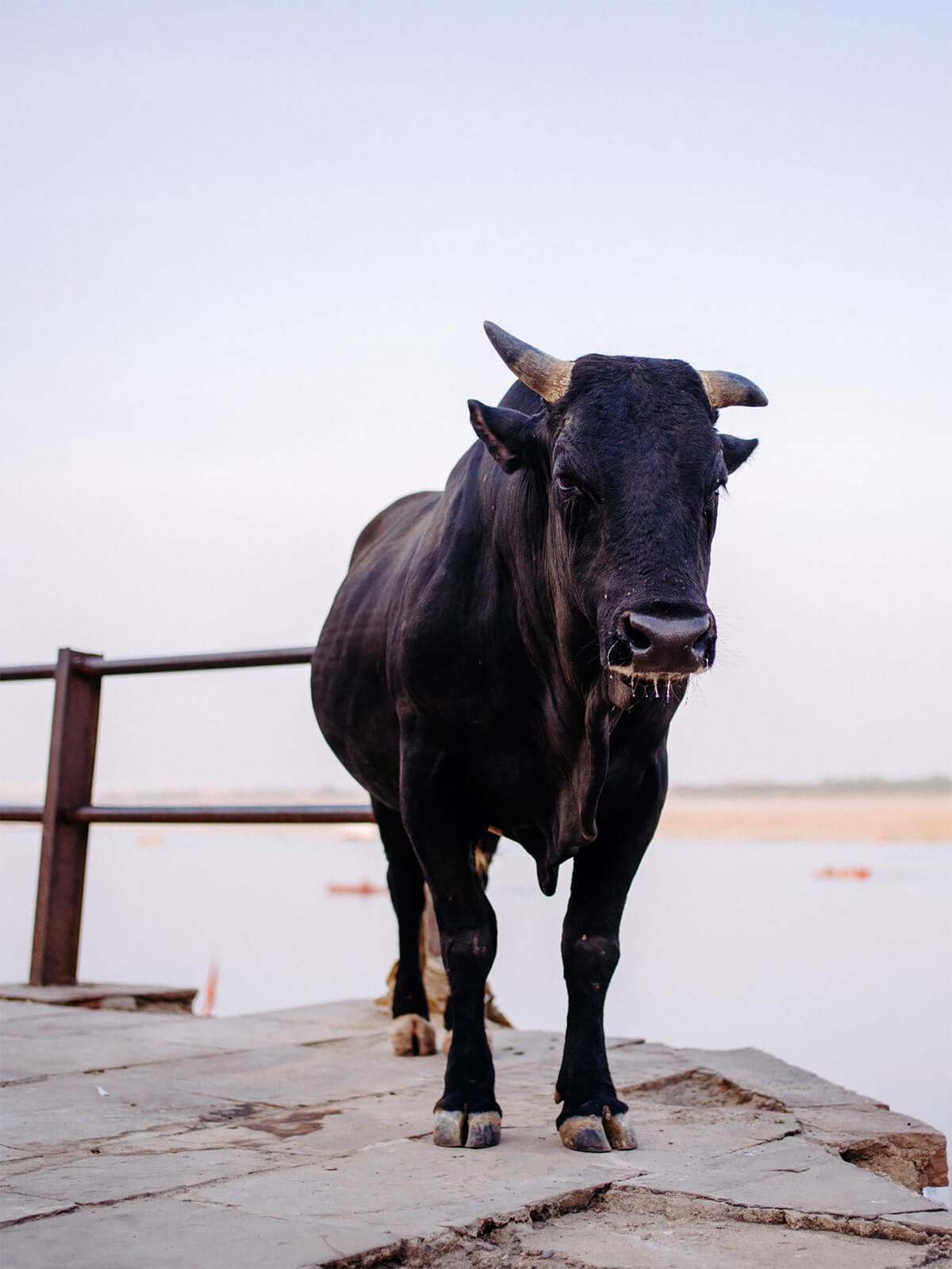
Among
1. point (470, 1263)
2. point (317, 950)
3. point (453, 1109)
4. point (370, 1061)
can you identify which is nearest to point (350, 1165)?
point (453, 1109)

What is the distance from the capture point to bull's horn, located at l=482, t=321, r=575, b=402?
284 centimetres

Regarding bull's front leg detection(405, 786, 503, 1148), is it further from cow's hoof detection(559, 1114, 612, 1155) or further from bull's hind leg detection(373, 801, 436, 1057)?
bull's hind leg detection(373, 801, 436, 1057)

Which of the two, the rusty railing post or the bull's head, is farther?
the rusty railing post

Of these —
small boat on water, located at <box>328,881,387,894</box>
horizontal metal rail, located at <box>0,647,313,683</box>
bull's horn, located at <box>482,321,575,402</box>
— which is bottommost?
small boat on water, located at <box>328,881,387,894</box>

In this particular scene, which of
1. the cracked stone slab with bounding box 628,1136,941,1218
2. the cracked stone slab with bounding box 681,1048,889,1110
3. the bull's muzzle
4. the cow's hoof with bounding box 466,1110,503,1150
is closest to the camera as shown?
the cracked stone slab with bounding box 628,1136,941,1218

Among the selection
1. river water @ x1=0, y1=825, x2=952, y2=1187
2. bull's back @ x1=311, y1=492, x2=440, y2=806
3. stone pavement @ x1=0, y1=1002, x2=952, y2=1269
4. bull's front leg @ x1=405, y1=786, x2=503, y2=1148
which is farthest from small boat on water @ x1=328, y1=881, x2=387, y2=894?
bull's front leg @ x1=405, y1=786, x2=503, y2=1148

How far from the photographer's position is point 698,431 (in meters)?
2.67

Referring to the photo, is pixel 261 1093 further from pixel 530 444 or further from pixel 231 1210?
pixel 530 444

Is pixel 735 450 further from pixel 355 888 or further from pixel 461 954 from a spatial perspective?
pixel 355 888

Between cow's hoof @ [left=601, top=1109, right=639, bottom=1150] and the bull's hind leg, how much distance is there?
1339mm

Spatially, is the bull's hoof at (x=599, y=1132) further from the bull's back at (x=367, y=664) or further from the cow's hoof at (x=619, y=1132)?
the bull's back at (x=367, y=664)

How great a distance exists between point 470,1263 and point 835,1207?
0.63 m

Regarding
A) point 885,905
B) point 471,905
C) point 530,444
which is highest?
point 530,444

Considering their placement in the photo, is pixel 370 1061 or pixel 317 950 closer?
pixel 370 1061
